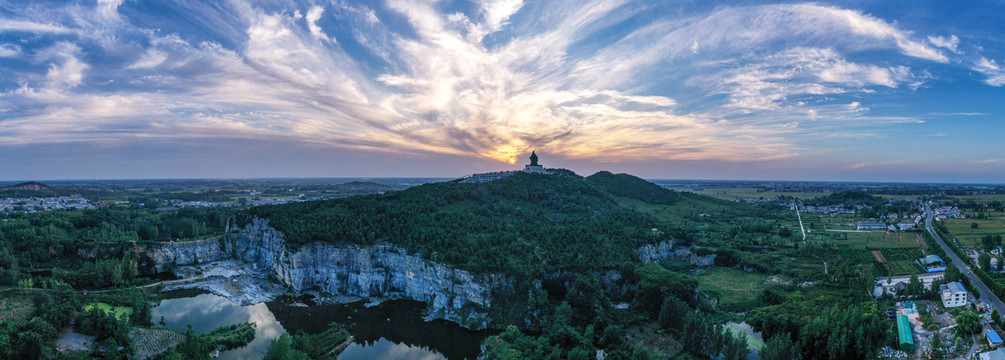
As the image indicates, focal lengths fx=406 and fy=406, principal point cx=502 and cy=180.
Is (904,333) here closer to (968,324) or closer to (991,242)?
(968,324)

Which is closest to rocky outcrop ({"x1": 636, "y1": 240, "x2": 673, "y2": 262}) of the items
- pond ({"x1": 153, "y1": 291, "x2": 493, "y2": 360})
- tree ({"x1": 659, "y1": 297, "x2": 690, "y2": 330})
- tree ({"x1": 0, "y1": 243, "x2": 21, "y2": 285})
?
tree ({"x1": 659, "y1": 297, "x2": 690, "y2": 330})

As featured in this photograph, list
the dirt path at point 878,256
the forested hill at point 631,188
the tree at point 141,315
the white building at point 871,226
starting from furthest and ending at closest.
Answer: the forested hill at point 631,188
the white building at point 871,226
the dirt path at point 878,256
the tree at point 141,315

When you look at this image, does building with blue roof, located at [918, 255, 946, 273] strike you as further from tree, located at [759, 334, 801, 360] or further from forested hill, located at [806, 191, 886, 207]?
forested hill, located at [806, 191, 886, 207]

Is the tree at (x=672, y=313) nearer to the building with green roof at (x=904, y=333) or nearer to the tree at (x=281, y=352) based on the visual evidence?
the building with green roof at (x=904, y=333)

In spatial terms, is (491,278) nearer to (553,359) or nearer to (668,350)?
(553,359)

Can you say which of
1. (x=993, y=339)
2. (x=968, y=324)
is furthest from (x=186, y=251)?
(x=993, y=339)

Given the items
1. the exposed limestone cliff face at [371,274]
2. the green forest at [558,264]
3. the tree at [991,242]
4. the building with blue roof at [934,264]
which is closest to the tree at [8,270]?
the green forest at [558,264]
